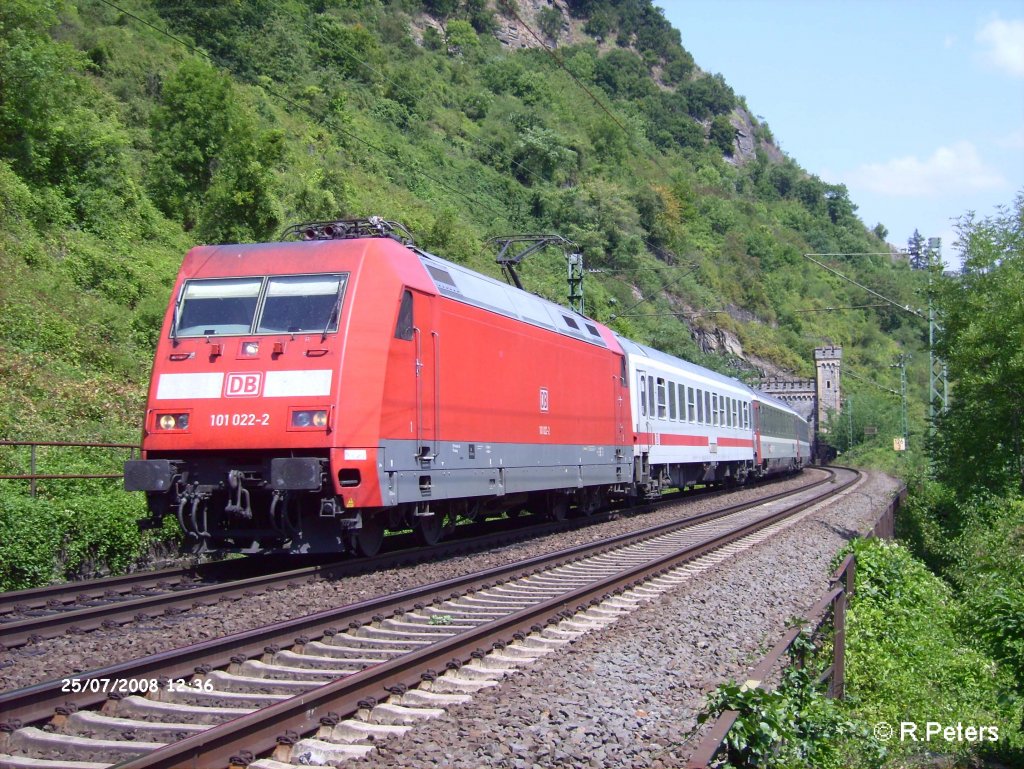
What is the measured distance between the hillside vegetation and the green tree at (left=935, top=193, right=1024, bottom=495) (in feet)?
37.6

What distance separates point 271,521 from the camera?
10555 millimetres

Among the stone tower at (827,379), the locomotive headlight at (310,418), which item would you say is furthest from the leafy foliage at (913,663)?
the stone tower at (827,379)

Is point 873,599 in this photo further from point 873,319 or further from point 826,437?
point 873,319

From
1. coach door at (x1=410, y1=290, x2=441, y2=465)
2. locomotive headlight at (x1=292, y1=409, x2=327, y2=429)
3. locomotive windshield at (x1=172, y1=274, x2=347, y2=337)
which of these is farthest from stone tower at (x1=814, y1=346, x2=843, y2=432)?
locomotive headlight at (x1=292, y1=409, x2=327, y2=429)

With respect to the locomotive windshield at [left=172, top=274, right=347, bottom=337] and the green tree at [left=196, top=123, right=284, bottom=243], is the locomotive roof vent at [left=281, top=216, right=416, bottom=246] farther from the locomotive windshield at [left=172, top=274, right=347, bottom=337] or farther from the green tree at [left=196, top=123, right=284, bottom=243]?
the green tree at [left=196, top=123, right=284, bottom=243]

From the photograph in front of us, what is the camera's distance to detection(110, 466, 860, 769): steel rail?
4.70 m

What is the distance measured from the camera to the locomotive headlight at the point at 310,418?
10.4 metres

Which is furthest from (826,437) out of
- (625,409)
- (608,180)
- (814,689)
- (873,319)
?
(814,689)

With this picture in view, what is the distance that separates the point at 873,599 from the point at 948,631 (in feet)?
4.97

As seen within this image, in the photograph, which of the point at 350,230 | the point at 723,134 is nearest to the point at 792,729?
the point at 350,230

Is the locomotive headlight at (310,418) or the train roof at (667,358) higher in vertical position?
the train roof at (667,358)

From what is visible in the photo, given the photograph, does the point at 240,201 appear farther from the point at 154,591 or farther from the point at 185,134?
the point at 154,591

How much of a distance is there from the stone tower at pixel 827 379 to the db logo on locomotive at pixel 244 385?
251 ft

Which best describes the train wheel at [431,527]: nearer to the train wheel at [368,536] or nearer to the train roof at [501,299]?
the train wheel at [368,536]
